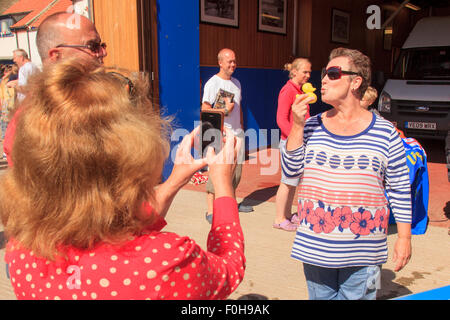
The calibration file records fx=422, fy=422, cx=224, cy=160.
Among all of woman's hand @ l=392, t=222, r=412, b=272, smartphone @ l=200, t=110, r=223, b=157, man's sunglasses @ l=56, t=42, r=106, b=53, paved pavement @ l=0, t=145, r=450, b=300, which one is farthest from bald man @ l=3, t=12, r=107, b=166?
paved pavement @ l=0, t=145, r=450, b=300

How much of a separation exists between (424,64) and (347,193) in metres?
8.76

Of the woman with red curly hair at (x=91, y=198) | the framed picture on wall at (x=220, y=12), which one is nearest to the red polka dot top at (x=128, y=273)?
the woman with red curly hair at (x=91, y=198)

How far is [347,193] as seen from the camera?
2.23 metres

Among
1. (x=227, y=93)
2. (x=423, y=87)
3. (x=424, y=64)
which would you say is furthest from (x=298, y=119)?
(x=424, y=64)

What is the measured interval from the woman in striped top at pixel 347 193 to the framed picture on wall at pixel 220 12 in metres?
6.60

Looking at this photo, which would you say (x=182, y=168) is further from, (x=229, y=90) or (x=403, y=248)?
(x=229, y=90)

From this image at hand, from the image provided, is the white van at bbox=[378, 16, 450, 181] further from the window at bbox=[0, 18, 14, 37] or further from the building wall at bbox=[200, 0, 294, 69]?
the window at bbox=[0, 18, 14, 37]

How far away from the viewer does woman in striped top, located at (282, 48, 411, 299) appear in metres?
2.23

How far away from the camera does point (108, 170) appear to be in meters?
1.06

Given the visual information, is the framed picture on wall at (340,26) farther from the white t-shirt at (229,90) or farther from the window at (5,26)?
the window at (5,26)

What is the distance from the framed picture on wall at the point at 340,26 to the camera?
12449 mm

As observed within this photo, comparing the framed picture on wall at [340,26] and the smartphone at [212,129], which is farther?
the framed picture on wall at [340,26]
